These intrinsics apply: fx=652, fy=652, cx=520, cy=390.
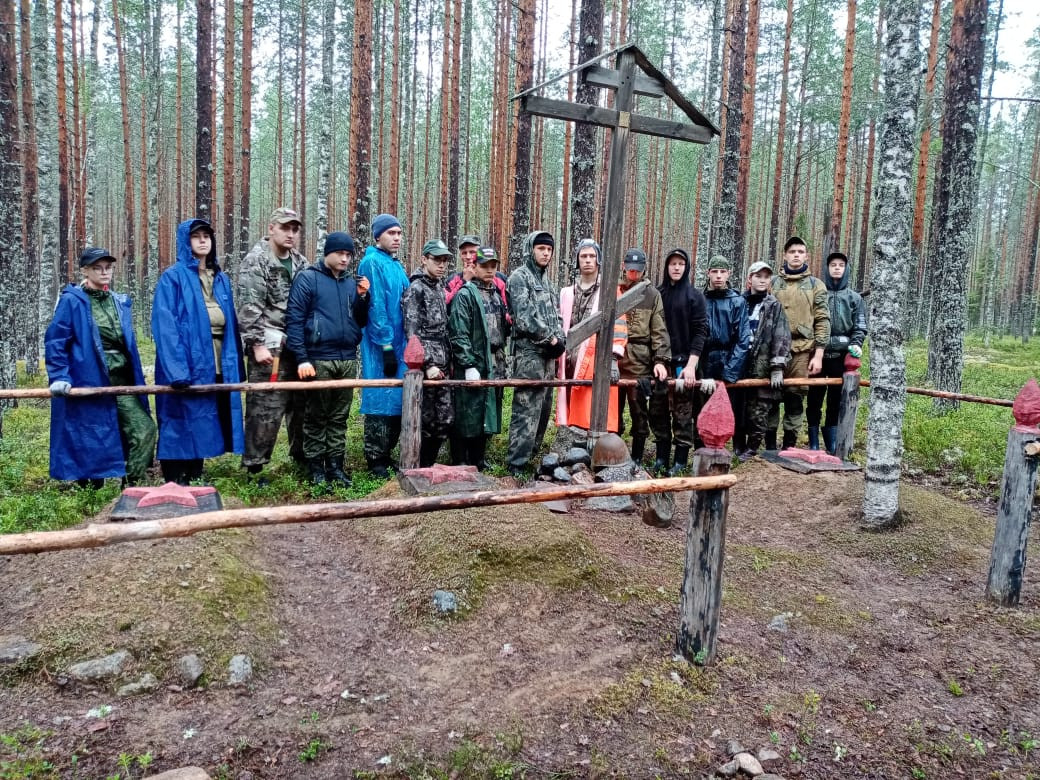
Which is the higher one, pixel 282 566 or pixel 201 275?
pixel 201 275

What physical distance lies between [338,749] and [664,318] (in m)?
5.13

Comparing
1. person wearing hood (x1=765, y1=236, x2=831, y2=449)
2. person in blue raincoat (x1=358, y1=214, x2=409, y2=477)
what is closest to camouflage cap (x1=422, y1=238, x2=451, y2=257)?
person in blue raincoat (x1=358, y1=214, x2=409, y2=477)

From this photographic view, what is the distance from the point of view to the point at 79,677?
112 inches

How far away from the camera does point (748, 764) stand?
8.63ft

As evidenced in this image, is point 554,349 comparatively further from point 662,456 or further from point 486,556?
point 486,556

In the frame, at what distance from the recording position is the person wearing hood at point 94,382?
17.0 feet

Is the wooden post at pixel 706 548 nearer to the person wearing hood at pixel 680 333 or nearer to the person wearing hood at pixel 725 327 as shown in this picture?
the person wearing hood at pixel 680 333

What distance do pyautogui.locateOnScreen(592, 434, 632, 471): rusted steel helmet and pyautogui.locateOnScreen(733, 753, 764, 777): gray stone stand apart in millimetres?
2466

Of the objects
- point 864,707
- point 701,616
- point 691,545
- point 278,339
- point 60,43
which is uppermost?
point 60,43

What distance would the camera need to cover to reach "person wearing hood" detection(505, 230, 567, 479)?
616 centimetres

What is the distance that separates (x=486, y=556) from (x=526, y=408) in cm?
253

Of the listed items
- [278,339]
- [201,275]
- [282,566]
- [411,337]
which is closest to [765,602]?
[282,566]

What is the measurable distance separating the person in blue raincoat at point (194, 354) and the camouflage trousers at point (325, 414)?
2.06 feet

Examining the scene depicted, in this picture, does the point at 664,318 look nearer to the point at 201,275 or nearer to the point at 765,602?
the point at 765,602
